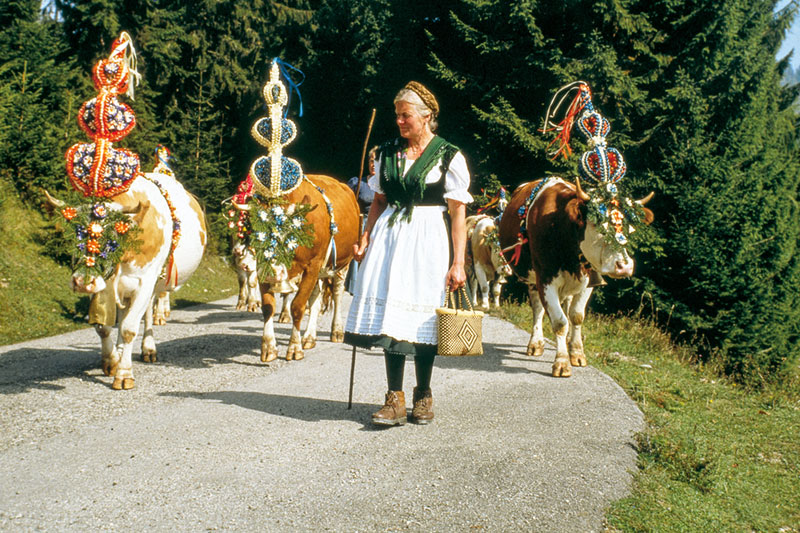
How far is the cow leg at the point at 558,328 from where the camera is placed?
23.9 ft

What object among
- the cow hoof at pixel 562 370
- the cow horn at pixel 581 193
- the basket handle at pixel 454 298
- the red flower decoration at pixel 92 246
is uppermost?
the cow horn at pixel 581 193

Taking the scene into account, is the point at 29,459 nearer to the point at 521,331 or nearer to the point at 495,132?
the point at 521,331

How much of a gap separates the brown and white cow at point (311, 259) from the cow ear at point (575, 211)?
2676mm

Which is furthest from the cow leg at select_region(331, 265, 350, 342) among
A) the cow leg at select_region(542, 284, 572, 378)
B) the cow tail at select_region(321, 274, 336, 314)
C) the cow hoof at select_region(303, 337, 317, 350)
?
the cow leg at select_region(542, 284, 572, 378)

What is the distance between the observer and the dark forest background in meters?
13.0

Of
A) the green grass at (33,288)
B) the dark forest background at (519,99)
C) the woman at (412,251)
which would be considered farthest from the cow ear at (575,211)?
the green grass at (33,288)

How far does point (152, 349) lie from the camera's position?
7.61 m

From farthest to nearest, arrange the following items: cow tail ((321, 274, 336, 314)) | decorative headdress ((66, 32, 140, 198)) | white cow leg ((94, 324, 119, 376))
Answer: cow tail ((321, 274, 336, 314)), white cow leg ((94, 324, 119, 376)), decorative headdress ((66, 32, 140, 198))

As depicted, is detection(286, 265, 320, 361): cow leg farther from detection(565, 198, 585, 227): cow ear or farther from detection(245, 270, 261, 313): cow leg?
detection(245, 270, 261, 313): cow leg

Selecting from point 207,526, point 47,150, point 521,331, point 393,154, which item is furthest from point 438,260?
point 47,150

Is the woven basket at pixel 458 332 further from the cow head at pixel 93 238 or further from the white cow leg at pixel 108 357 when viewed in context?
the white cow leg at pixel 108 357

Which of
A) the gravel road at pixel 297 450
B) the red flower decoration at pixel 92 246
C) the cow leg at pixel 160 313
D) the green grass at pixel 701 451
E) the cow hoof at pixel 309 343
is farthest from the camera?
the cow leg at pixel 160 313

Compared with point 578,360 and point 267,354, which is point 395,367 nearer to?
point 267,354

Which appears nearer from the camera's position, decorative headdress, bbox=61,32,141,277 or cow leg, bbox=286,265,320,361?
decorative headdress, bbox=61,32,141,277
